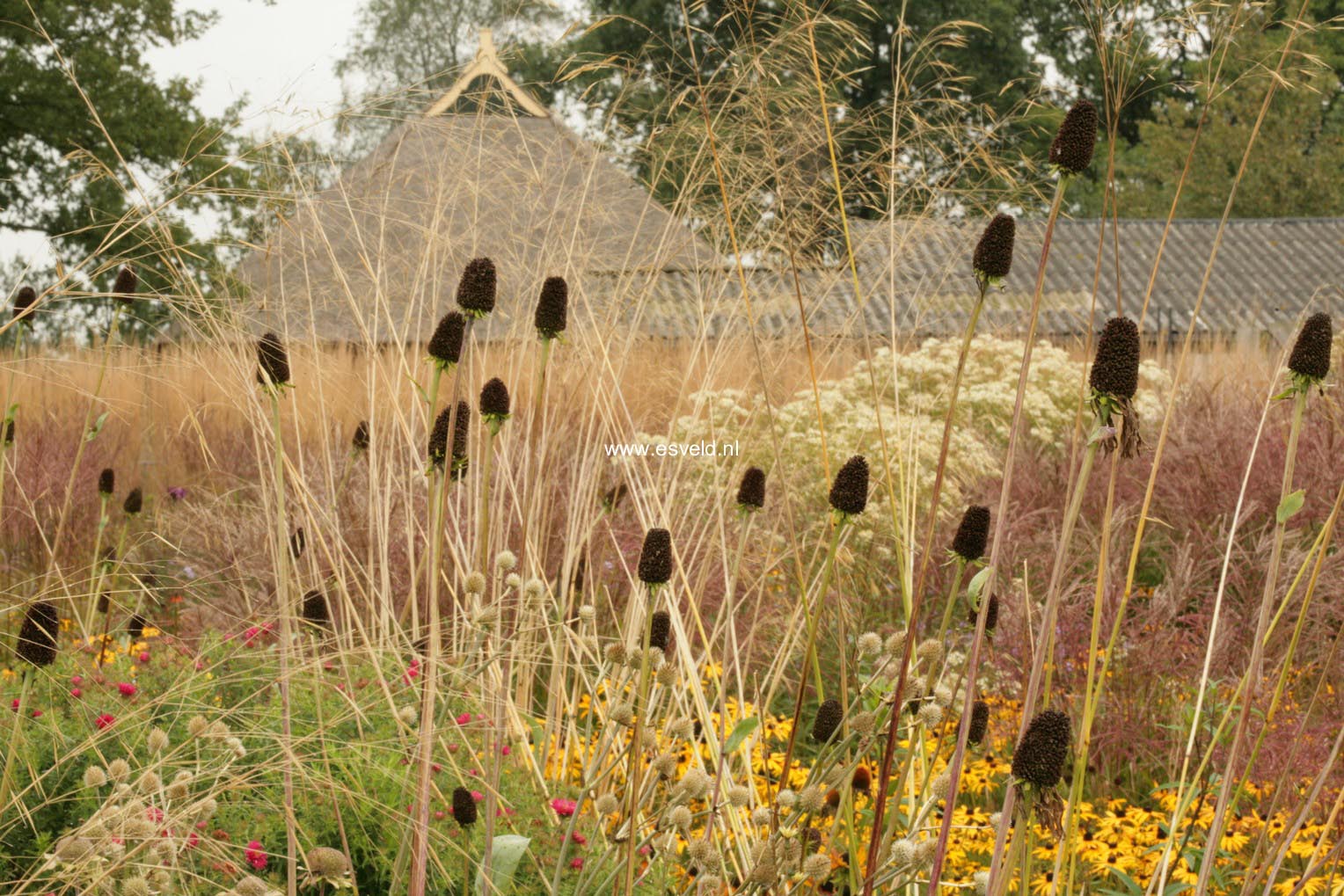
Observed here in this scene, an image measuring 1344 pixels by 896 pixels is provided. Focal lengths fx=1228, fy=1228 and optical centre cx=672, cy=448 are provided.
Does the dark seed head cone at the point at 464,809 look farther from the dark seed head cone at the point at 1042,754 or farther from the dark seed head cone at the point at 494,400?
the dark seed head cone at the point at 1042,754

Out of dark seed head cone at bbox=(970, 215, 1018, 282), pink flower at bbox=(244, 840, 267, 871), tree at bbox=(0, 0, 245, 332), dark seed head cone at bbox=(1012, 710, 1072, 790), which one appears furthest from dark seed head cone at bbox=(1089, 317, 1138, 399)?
tree at bbox=(0, 0, 245, 332)

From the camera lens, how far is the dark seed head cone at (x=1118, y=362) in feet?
3.79

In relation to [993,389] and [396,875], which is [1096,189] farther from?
[396,875]

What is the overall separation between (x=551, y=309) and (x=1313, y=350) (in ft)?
3.02

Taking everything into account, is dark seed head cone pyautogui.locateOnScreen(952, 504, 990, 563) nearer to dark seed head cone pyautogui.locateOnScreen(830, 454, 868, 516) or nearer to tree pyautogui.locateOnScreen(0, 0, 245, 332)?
dark seed head cone pyautogui.locateOnScreen(830, 454, 868, 516)

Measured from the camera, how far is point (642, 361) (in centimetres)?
672

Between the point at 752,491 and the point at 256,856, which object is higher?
the point at 752,491

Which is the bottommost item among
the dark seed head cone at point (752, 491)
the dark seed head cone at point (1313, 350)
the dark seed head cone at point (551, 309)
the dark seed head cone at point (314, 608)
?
the dark seed head cone at point (314, 608)

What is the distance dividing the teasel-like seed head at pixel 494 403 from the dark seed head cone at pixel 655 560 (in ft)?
0.80

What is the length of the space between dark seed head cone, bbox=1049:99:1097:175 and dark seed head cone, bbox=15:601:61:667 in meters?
1.34

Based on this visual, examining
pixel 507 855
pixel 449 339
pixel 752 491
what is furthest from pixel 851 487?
pixel 507 855

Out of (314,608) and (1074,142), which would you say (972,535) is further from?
(314,608)

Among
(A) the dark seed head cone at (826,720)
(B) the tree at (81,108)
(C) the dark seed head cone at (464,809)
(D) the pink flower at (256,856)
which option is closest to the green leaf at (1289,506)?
(A) the dark seed head cone at (826,720)

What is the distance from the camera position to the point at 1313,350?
4.75 feet
